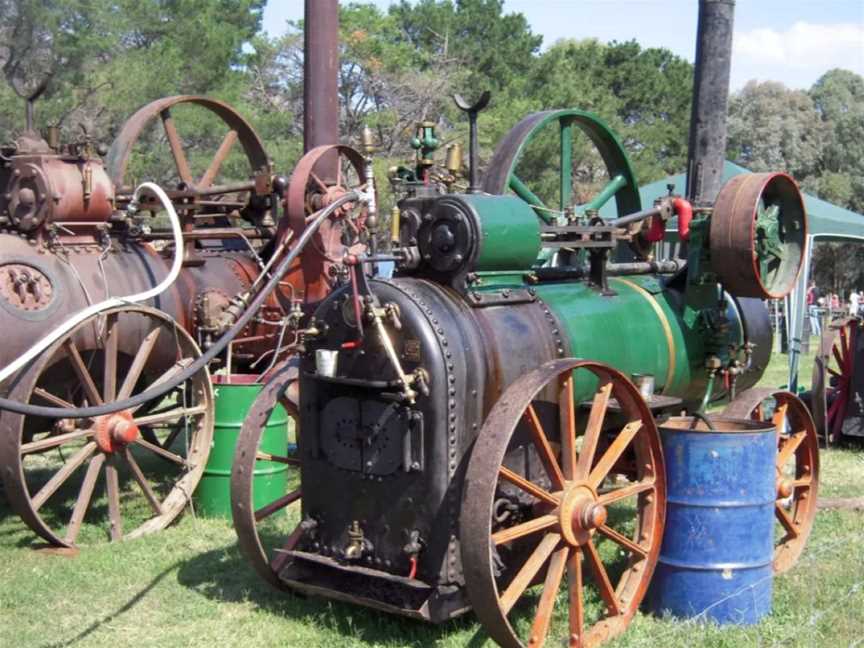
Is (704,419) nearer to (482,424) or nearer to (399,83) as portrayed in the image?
(482,424)

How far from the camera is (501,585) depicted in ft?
13.5

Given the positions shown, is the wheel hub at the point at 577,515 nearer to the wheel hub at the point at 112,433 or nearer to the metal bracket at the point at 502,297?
the metal bracket at the point at 502,297

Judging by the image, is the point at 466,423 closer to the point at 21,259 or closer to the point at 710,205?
the point at 710,205

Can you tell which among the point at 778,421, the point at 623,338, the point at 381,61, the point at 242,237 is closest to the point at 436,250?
the point at 623,338

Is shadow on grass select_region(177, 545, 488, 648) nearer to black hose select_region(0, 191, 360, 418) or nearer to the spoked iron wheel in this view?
black hose select_region(0, 191, 360, 418)

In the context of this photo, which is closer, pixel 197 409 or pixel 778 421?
pixel 778 421

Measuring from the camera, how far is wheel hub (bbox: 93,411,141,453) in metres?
5.62

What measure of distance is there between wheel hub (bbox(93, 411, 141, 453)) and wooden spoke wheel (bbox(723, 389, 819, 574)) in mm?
3188

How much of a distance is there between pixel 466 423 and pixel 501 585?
2.37ft

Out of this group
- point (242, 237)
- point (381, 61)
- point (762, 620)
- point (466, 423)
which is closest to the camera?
point (466, 423)

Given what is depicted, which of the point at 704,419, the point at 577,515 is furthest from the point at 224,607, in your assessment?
the point at 704,419

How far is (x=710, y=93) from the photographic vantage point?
776cm

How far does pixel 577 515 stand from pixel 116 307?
2730mm

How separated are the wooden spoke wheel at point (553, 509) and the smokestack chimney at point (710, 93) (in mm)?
3821
